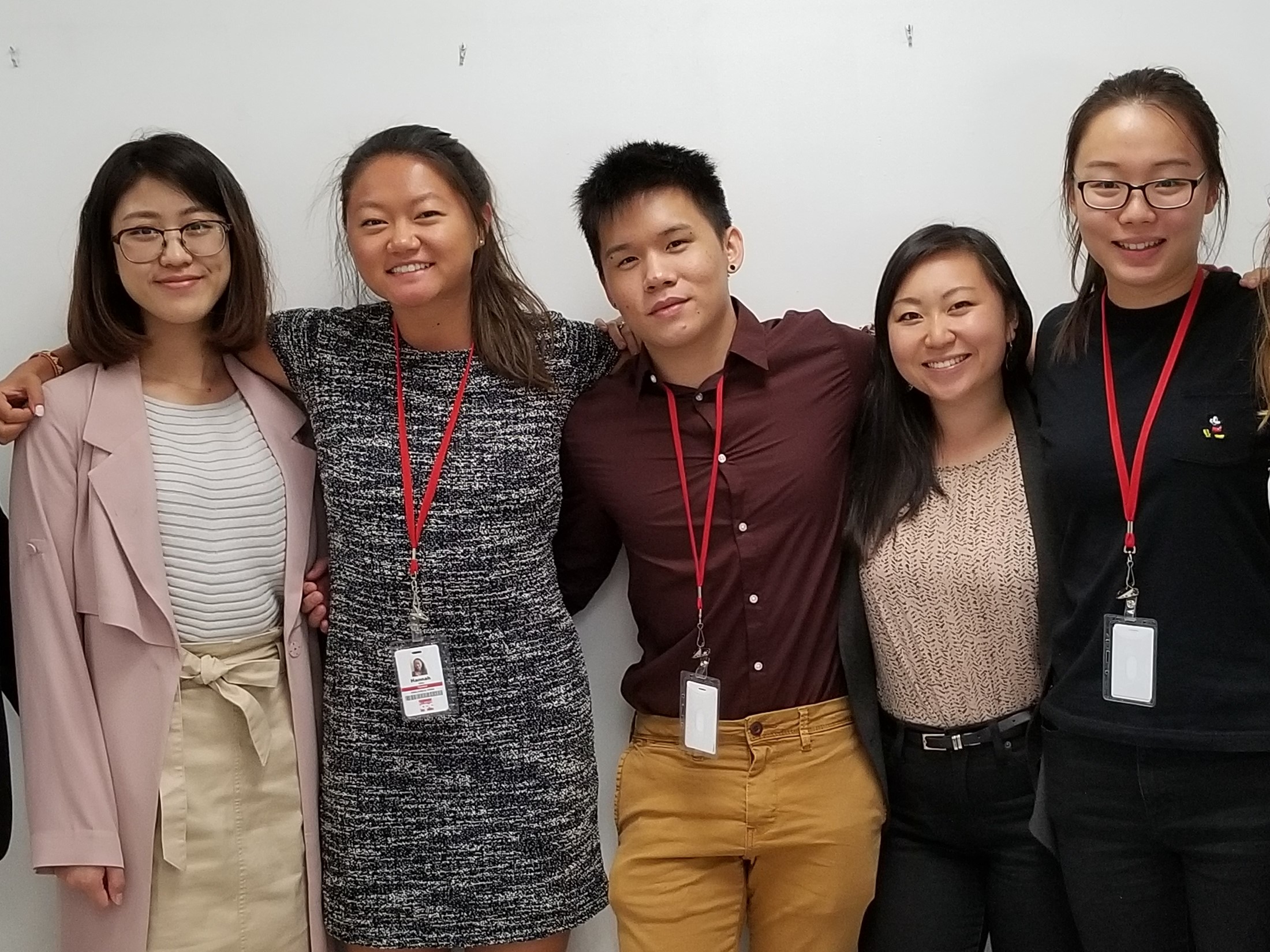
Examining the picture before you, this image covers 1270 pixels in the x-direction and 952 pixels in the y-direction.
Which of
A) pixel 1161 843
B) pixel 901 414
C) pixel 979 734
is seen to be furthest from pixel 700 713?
pixel 1161 843

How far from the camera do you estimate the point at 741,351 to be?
2039 mm

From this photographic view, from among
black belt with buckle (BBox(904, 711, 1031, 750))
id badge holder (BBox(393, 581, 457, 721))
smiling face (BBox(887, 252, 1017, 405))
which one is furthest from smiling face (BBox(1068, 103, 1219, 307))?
id badge holder (BBox(393, 581, 457, 721))

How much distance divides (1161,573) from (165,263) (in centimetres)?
170

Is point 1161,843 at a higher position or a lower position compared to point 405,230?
lower

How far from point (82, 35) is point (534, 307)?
107 cm

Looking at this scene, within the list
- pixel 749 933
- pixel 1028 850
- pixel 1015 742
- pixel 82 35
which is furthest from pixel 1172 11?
pixel 82 35

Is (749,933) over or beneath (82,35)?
beneath

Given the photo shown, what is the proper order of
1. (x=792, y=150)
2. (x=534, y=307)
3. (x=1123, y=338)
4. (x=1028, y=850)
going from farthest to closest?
(x=792, y=150)
(x=534, y=307)
(x=1028, y=850)
(x=1123, y=338)

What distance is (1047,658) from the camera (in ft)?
6.15

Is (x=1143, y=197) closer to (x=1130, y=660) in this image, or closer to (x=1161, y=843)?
(x=1130, y=660)

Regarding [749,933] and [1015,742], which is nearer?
[1015,742]

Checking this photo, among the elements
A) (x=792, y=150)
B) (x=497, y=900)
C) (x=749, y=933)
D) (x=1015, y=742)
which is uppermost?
(x=792, y=150)

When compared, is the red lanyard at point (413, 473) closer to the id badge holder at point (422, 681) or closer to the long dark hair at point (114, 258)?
the id badge holder at point (422, 681)

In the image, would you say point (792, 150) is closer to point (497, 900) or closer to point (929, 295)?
point (929, 295)
